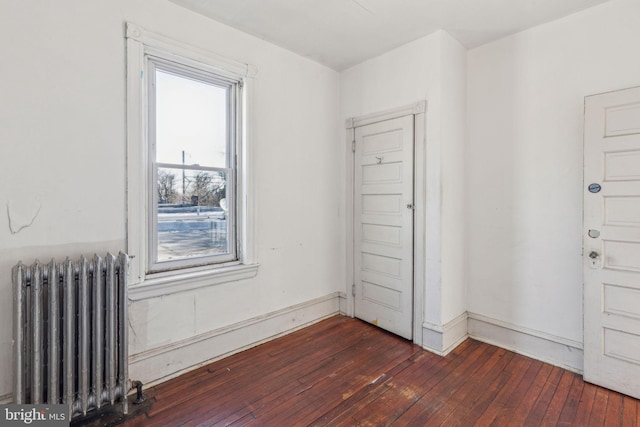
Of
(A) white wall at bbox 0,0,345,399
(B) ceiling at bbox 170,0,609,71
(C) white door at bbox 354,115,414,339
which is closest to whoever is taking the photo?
(A) white wall at bbox 0,0,345,399

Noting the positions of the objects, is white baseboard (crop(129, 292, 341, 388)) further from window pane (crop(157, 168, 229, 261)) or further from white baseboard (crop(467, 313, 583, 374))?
white baseboard (crop(467, 313, 583, 374))

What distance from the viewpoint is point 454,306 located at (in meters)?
2.92

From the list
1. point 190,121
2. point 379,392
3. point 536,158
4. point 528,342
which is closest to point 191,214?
point 190,121

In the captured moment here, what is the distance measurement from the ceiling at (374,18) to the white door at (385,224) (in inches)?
29.8

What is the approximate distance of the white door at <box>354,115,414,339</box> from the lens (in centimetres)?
300

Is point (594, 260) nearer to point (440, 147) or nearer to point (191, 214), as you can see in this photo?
point (440, 147)

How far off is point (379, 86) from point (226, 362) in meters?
2.89

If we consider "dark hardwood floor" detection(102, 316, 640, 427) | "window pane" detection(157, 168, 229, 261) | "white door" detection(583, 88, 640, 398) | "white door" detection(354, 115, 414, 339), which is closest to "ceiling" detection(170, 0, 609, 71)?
"white door" detection(354, 115, 414, 339)

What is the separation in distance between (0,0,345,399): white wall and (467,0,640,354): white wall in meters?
1.88

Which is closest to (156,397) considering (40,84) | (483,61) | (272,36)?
(40,84)

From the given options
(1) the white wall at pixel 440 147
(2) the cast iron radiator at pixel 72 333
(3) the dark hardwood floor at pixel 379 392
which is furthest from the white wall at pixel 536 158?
(2) the cast iron radiator at pixel 72 333

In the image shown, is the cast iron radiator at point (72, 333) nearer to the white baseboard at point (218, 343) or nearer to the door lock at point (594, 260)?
the white baseboard at point (218, 343)

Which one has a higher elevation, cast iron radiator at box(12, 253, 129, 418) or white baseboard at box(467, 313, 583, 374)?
cast iron radiator at box(12, 253, 129, 418)

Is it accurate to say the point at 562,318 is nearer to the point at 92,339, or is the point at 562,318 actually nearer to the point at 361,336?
the point at 361,336
